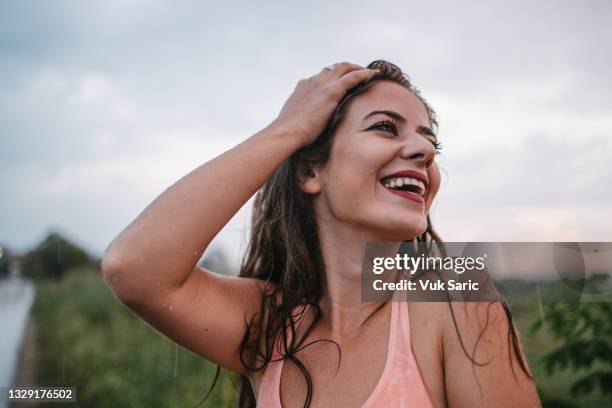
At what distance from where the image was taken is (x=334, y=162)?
1.88 metres

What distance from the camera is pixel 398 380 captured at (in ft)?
5.01

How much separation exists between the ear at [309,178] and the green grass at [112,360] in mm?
940

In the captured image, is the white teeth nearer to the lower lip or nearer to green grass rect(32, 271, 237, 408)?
the lower lip

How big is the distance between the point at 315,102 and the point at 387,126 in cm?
27

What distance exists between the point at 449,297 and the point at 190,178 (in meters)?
0.88

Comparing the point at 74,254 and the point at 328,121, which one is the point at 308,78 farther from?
the point at 74,254

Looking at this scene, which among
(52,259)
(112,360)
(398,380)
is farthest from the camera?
(52,259)

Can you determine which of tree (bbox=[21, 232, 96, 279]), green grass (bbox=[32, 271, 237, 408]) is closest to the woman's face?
green grass (bbox=[32, 271, 237, 408])

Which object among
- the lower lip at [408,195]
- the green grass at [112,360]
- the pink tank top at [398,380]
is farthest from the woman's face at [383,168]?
the green grass at [112,360]

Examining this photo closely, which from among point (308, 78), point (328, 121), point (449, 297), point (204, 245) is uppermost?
point (308, 78)

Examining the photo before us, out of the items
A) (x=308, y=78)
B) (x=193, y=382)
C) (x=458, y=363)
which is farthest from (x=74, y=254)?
(x=458, y=363)

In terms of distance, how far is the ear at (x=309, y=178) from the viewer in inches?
78.6

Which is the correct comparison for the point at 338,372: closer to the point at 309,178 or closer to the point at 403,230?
the point at 403,230

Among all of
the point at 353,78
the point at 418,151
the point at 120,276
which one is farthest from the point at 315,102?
the point at 120,276
